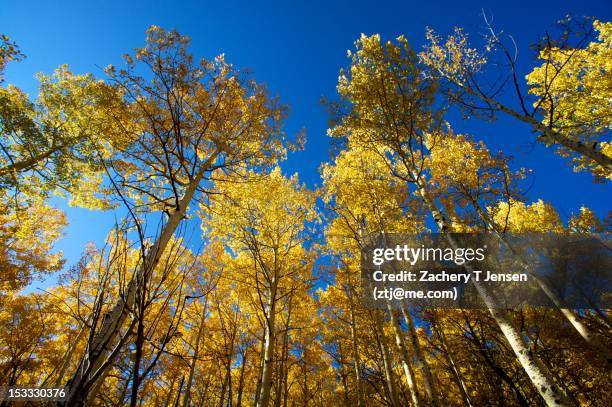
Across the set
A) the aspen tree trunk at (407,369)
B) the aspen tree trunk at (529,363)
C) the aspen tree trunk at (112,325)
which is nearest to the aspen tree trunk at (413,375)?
the aspen tree trunk at (407,369)

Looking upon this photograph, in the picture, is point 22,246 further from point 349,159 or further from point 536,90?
point 536,90

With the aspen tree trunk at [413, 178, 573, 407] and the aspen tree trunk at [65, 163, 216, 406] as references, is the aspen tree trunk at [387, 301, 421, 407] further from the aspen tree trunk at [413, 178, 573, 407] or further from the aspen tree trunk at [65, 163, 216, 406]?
the aspen tree trunk at [65, 163, 216, 406]

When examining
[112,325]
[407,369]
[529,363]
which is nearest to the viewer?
[529,363]

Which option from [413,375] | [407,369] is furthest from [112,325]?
[413,375]

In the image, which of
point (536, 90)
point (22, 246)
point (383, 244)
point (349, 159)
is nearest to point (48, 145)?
point (22, 246)

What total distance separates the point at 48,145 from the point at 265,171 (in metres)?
6.40

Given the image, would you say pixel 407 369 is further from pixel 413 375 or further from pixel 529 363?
pixel 529 363

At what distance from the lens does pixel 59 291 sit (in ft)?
35.0

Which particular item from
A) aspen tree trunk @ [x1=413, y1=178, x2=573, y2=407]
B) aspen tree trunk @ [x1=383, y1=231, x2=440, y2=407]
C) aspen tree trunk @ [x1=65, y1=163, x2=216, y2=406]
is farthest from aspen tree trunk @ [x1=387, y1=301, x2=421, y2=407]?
aspen tree trunk @ [x1=65, y1=163, x2=216, y2=406]

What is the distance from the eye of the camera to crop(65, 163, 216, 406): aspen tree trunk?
1.07 meters

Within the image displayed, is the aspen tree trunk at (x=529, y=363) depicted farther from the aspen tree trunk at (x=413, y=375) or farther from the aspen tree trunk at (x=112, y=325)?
the aspen tree trunk at (x=112, y=325)

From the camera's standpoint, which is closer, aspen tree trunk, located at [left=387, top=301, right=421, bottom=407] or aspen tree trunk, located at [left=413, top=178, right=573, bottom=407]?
aspen tree trunk, located at [left=413, top=178, right=573, bottom=407]

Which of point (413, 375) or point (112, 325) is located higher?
point (112, 325)

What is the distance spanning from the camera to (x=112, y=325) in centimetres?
378
